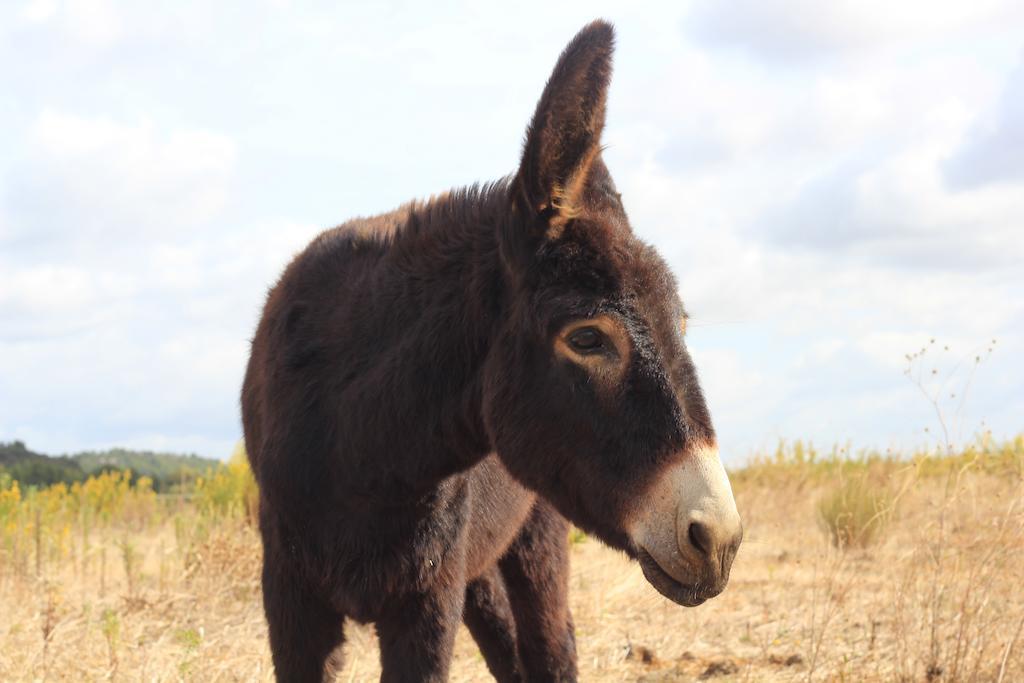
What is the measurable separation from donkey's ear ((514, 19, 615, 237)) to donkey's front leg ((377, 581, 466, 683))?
130 centimetres

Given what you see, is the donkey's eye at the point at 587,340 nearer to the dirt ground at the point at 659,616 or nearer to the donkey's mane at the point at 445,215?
the donkey's mane at the point at 445,215

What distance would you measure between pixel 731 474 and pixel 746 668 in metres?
9.10

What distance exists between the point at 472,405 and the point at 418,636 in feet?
2.79

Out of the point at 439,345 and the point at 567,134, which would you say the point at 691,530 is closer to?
the point at 439,345

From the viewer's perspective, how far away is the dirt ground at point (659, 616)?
4953 mm

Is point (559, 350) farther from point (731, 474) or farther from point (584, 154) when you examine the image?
point (731, 474)

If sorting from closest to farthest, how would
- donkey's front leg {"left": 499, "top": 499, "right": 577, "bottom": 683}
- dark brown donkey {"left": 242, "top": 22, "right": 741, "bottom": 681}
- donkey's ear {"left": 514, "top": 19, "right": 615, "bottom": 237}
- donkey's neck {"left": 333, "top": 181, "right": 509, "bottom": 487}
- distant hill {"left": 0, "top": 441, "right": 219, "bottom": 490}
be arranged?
dark brown donkey {"left": 242, "top": 22, "right": 741, "bottom": 681}, donkey's ear {"left": 514, "top": 19, "right": 615, "bottom": 237}, donkey's neck {"left": 333, "top": 181, "right": 509, "bottom": 487}, donkey's front leg {"left": 499, "top": 499, "right": 577, "bottom": 683}, distant hill {"left": 0, "top": 441, "right": 219, "bottom": 490}

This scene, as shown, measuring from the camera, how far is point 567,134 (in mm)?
2734

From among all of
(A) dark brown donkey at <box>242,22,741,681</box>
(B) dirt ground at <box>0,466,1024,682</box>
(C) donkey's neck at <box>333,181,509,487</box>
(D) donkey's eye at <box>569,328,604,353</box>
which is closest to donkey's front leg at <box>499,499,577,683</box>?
(A) dark brown donkey at <box>242,22,741,681</box>

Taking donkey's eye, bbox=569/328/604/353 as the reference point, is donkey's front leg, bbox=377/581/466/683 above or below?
below

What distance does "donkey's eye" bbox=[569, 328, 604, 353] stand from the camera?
2566mm

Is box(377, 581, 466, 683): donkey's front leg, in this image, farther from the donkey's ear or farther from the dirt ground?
the donkey's ear

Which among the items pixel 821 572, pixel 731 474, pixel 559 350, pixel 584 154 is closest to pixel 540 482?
pixel 559 350

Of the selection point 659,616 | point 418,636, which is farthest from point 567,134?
point 659,616
